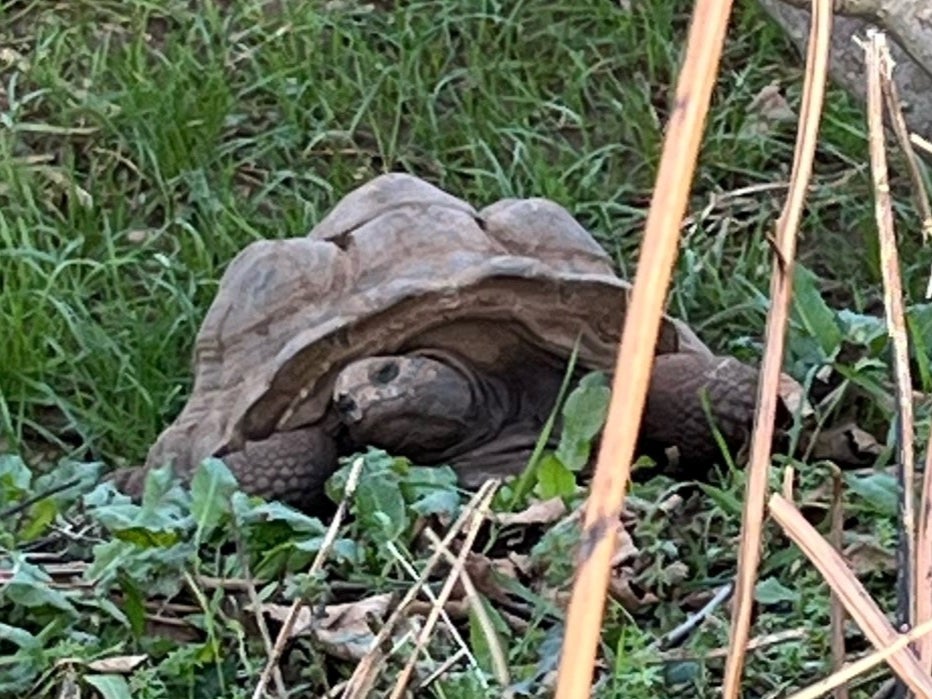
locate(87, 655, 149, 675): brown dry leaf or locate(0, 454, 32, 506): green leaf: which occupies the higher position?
locate(87, 655, 149, 675): brown dry leaf

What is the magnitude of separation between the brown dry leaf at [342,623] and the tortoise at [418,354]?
0.63 meters

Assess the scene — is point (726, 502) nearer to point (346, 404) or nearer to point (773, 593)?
point (773, 593)

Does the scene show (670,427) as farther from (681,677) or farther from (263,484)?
(681,677)

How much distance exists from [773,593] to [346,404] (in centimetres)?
88

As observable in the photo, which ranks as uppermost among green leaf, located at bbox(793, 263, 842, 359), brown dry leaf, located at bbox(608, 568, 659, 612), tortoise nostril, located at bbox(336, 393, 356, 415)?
green leaf, located at bbox(793, 263, 842, 359)

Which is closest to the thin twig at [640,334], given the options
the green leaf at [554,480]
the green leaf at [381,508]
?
the green leaf at [381,508]

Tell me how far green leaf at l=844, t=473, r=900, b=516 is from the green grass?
3.81ft

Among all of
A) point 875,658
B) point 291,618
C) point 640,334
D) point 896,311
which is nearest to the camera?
point 640,334

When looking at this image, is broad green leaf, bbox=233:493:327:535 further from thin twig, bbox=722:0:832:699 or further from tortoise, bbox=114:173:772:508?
thin twig, bbox=722:0:832:699

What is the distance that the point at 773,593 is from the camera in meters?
1.93

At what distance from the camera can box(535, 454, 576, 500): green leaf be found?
2.26 meters

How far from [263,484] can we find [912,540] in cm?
168

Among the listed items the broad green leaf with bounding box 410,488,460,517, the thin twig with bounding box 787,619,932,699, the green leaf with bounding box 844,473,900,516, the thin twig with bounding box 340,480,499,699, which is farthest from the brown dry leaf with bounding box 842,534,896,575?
the thin twig with bounding box 787,619,932,699

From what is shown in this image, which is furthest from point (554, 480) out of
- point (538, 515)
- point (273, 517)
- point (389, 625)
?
point (389, 625)
